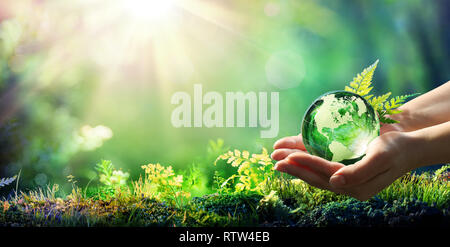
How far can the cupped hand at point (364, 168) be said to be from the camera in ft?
4.34

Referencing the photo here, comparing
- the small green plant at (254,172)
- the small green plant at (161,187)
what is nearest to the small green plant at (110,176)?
the small green plant at (161,187)

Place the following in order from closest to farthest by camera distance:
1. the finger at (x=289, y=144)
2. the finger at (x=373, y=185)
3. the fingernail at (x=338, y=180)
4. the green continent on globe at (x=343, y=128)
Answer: the fingernail at (x=338, y=180) < the finger at (x=373, y=185) < the green continent on globe at (x=343, y=128) < the finger at (x=289, y=144)

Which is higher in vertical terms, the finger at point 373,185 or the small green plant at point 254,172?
the small green plant at point 254,172

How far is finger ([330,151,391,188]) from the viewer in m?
1.31

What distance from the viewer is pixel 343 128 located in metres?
1.63

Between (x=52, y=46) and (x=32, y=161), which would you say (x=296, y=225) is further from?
(x=52, y=46)

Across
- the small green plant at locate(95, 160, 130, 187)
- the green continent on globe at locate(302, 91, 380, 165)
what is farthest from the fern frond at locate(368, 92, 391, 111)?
the small green plant at locate(95, 160, 130, 187)

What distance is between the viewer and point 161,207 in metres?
2.24

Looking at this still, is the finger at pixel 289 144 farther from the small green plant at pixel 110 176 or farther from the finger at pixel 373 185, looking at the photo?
the small green plant at pixel 110 176

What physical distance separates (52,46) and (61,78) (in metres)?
0.35

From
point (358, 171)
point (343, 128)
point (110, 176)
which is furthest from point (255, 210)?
point (110, 176)

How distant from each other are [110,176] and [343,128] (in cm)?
238

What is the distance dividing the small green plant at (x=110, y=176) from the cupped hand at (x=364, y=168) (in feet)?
6.69
